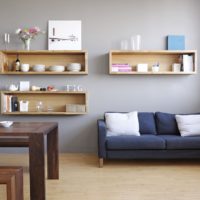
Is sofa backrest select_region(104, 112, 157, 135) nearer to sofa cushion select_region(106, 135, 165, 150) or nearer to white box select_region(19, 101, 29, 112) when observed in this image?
sofa cushion select_region(106, 135, 165, 150)

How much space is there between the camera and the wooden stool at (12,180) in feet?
6.85

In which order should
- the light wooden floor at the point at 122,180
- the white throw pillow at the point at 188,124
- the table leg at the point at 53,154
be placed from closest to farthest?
the light wooden floor at the point at 122,180 < the table leg at the point at 53,154 < the white throw pillow at the point at 188,124

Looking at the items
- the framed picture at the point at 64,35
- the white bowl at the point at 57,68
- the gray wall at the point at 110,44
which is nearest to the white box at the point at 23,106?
the gray wall at the point at 110,44

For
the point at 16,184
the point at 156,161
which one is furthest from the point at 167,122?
the point at 16,184

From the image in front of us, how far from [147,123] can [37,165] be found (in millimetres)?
2357

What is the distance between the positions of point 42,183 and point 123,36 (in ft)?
9.87

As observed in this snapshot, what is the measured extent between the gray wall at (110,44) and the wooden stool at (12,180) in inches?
96.9

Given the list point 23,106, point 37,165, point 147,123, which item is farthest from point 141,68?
point 37,165

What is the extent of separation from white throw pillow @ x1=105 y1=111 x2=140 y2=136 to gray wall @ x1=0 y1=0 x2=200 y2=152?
1.44 feet

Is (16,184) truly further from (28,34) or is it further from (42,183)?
(28,34)

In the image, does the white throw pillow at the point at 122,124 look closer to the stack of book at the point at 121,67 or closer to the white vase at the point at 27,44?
the stack of book at the point at 121,67

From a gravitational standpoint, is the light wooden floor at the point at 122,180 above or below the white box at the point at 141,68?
below

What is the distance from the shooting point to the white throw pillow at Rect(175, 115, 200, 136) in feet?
13.2

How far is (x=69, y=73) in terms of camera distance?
445 cm
